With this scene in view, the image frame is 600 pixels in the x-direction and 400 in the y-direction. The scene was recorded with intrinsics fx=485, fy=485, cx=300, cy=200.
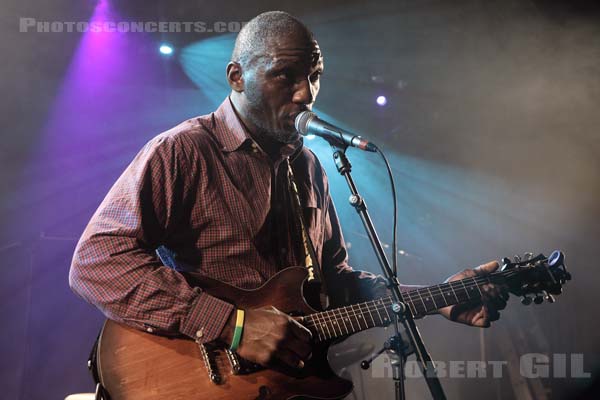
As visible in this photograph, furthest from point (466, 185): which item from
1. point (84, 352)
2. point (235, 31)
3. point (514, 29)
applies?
Result: point (84, 352)

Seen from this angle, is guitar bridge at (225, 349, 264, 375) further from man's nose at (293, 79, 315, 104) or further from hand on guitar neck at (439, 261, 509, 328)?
man's nose at (293, 79, 315, 104)

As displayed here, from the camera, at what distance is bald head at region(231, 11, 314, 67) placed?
265 cm

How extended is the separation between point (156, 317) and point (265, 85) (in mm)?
1327

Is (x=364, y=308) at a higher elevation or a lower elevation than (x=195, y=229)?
lower

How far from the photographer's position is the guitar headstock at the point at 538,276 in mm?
2471

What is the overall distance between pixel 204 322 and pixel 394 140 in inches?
198

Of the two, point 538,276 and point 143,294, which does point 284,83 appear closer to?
point 143,294

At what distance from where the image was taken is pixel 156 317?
6.52 ft

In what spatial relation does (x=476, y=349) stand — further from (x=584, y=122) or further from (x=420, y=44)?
(x=420, y=44)
